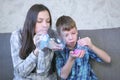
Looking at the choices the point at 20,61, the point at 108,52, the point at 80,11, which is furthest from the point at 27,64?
the point at 80,11

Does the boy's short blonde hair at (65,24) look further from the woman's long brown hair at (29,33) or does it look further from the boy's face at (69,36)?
the woman's long brown hair at (29,33)

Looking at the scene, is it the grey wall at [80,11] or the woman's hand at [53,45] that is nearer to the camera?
the woman's hand at [53,45]

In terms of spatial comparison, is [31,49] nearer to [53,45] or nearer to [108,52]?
[53,45]

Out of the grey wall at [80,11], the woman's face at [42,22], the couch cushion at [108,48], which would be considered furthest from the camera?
the grey wall at [80,11]

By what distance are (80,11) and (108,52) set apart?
430 millimetres

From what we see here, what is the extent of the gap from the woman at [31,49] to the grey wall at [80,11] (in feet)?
1.21

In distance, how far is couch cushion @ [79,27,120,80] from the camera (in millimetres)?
1436

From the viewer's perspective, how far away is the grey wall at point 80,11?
1707 millimetres

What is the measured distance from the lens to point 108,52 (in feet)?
4.78

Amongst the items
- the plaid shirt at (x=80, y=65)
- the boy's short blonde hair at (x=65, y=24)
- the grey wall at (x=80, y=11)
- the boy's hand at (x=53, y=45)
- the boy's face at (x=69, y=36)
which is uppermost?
the grey wall at (x=80, y=11)

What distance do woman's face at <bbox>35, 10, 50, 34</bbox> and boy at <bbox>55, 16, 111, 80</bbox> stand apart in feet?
0.33

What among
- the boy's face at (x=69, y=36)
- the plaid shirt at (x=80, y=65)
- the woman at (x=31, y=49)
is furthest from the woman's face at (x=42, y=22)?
the plaid shirt at (x=80, y=65)

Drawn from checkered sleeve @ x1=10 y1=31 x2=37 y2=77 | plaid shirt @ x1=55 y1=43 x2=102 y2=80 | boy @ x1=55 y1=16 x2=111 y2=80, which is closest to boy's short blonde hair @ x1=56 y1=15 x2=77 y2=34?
boy @ x1=55 y1=16 x2=111 y2=80

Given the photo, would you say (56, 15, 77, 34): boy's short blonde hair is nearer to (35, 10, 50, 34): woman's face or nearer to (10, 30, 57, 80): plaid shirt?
(35, 10, 50, 34): woman's face
